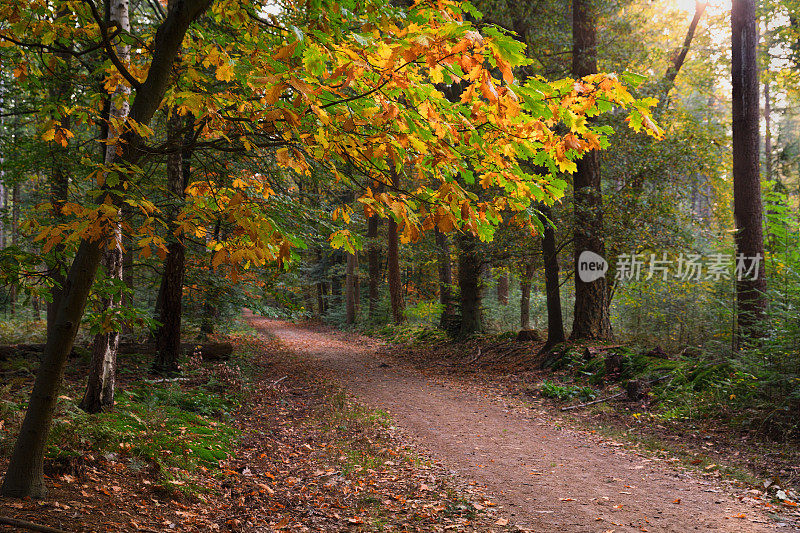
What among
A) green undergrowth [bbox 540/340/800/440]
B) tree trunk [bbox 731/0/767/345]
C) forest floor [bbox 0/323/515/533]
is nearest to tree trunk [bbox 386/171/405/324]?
green undergrowth [bbox 540/340/800/440]

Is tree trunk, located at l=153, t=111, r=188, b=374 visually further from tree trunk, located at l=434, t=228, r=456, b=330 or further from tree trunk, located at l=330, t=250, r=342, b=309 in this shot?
tree trunk, located at l=330, t=250, r=342, b=309

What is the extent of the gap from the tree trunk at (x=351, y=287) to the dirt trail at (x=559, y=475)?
14.9m

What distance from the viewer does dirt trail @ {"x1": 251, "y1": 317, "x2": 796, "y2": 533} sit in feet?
13.4

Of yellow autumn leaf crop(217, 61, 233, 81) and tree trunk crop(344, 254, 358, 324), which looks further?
tree trunk crop(344, 254, 358, 324)

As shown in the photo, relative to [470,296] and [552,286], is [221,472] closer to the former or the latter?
[552,286]

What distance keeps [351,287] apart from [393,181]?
1761 cm

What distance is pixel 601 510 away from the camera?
430 centimetres

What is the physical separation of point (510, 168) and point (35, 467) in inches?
146

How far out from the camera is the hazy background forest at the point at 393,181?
260 centimetres

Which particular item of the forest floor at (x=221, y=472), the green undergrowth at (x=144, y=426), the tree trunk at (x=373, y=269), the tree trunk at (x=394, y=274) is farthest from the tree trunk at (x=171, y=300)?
the tree trunk at (x=373, y=269)

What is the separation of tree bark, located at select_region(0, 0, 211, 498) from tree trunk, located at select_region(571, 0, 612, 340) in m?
9.54

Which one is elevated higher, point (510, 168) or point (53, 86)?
point (53, 86)

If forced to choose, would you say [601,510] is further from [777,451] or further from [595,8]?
[595,8]

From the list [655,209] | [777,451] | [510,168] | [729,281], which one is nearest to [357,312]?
[655,209]
